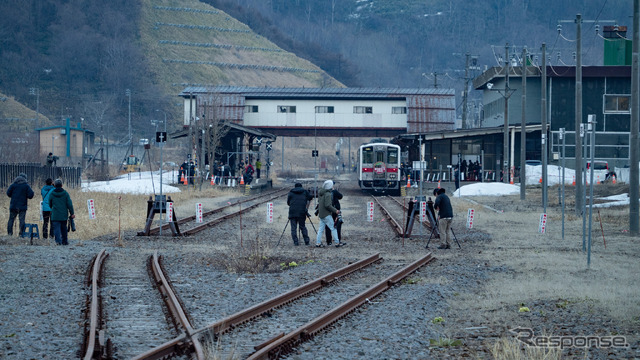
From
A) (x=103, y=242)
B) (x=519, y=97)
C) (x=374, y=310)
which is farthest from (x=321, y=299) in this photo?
(x=519, y=97)

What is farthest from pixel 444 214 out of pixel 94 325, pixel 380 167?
pixel 380 167

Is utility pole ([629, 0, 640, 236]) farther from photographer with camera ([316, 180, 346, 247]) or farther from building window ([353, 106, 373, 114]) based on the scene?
building window ([353, 106, 373, 114])

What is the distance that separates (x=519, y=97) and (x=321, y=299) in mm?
50719

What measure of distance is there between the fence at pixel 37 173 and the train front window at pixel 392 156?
18.0 m

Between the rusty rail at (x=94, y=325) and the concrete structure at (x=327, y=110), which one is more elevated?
the concrete structure at (x=327, y=110)

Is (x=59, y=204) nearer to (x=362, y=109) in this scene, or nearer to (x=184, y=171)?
(x=184, y=171)

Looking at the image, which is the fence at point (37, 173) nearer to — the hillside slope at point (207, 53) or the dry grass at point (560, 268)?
the dry grass at point (560, 268)

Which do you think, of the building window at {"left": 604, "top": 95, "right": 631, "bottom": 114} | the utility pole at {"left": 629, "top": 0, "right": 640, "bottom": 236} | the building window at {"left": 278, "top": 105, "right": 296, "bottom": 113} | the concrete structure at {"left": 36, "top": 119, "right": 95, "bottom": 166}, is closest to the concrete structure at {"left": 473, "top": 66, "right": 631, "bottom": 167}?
the building window at {"left": 604, "top": 95, "right": 631, "bottom": 114}

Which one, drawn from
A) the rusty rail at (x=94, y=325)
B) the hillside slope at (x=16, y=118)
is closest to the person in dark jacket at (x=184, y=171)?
the rusty rail at (x=94, y=325)

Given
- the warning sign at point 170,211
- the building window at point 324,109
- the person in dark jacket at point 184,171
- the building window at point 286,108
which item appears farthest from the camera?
the building window at point 324,109

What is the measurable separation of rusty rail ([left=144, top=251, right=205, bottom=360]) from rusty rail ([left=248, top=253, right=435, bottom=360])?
608mm

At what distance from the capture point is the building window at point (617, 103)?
181 feet

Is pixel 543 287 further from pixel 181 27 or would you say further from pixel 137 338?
pixel 181 27

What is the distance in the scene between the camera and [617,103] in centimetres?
5559
